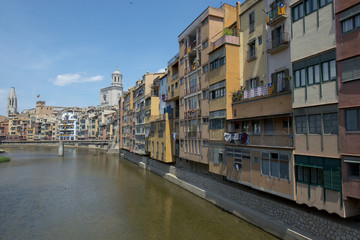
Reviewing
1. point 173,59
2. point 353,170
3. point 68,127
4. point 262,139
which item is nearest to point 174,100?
point 173,59

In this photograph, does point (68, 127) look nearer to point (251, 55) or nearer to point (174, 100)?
point (174, 100)

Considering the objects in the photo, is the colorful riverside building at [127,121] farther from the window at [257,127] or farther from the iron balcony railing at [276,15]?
the iron balcony railing at [276,15]

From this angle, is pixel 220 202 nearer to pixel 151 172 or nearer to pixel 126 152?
pixel 151 172

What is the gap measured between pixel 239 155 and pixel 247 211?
14.5ft

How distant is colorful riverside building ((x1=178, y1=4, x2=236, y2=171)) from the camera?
26053 mm

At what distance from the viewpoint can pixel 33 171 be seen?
49.2 m

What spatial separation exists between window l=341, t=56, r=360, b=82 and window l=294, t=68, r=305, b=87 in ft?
7.75

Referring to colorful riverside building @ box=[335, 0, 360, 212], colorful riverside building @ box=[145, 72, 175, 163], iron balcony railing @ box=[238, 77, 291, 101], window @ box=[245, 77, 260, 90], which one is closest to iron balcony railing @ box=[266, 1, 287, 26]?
iron balcony railing @ box=[238, 77, 291, 101]

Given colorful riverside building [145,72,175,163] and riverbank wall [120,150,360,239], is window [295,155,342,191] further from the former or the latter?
colorful riverside building [145,72,175,163]

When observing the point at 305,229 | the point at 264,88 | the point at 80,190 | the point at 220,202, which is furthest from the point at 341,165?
the point at 80,190

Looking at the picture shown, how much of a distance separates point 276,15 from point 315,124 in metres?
8.85

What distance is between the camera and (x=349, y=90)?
39.4ft

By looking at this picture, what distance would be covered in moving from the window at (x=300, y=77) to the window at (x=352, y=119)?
3143 millimetres

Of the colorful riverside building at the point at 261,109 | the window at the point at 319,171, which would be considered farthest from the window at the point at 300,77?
the window at the point at 319,171
